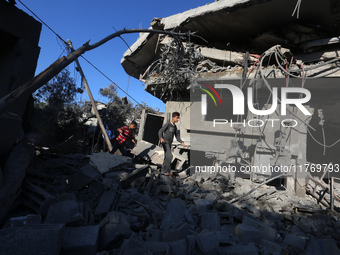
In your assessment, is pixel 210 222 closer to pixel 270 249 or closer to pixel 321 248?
pixel 270 249

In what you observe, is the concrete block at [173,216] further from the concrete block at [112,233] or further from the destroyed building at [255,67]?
the destroyed building at [255,67]

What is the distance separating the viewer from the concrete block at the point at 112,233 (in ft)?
7.47

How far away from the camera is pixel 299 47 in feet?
21.6

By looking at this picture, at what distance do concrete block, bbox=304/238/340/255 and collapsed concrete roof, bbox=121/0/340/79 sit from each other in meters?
5.17

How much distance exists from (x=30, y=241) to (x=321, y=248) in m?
3.60

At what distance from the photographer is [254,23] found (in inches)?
253

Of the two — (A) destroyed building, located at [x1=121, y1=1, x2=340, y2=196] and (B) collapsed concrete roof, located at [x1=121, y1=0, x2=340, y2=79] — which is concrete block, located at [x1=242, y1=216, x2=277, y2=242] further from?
(B) collapsed concrete roof, located at [x1=121, y1=0, x2=340, y2=79]

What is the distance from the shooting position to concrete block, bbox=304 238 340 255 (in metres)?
2.63

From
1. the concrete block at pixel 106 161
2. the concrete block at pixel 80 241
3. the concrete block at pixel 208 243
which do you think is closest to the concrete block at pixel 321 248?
the concrete block at pixel 208 243

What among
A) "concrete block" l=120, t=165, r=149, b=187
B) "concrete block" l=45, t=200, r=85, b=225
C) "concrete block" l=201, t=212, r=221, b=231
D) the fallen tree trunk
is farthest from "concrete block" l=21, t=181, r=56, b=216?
"concrete block" l=201, t=212, r=221, b=231

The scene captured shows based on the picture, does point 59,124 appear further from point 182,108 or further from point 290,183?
point 290,183

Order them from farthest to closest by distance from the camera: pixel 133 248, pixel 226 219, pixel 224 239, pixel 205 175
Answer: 1. pixel 205 175
2. pixel 226 219
3. pixel 224 239
4. pixel 133 248

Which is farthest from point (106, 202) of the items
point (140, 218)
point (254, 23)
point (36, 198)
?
point (254, 23)

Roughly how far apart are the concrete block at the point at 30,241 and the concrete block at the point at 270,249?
2427 millimetres
